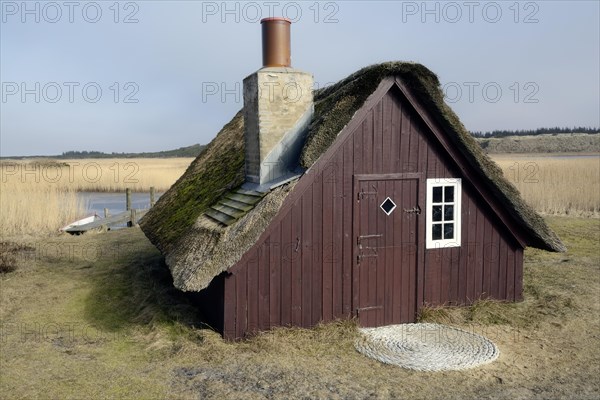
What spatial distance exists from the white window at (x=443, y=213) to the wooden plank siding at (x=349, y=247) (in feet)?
0.40

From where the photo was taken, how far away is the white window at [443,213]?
8.95 meters

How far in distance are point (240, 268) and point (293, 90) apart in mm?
3073

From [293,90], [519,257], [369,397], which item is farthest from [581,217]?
[369,397]

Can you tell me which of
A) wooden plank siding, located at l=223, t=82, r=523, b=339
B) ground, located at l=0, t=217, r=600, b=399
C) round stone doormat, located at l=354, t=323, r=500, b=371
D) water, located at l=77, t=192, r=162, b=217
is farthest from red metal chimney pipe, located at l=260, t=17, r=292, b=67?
water, located at l=77, t=192, r=162, b=217

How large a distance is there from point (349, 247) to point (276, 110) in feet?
8.24

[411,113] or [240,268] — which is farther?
[411,113]

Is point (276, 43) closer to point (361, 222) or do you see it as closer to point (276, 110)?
A: point (276, 110)

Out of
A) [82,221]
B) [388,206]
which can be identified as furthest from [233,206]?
[82,221]

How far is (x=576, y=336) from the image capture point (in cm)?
844

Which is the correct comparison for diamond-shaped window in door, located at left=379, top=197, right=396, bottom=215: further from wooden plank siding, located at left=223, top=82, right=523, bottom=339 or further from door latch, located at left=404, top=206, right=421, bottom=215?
door latch, located at left=404, top=206, right=421, bottom=215

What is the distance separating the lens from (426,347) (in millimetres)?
7723

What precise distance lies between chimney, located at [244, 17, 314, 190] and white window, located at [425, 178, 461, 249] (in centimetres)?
241

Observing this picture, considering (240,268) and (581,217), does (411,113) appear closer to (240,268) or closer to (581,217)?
(240,268)

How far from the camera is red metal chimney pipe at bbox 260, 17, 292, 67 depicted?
890 cm
